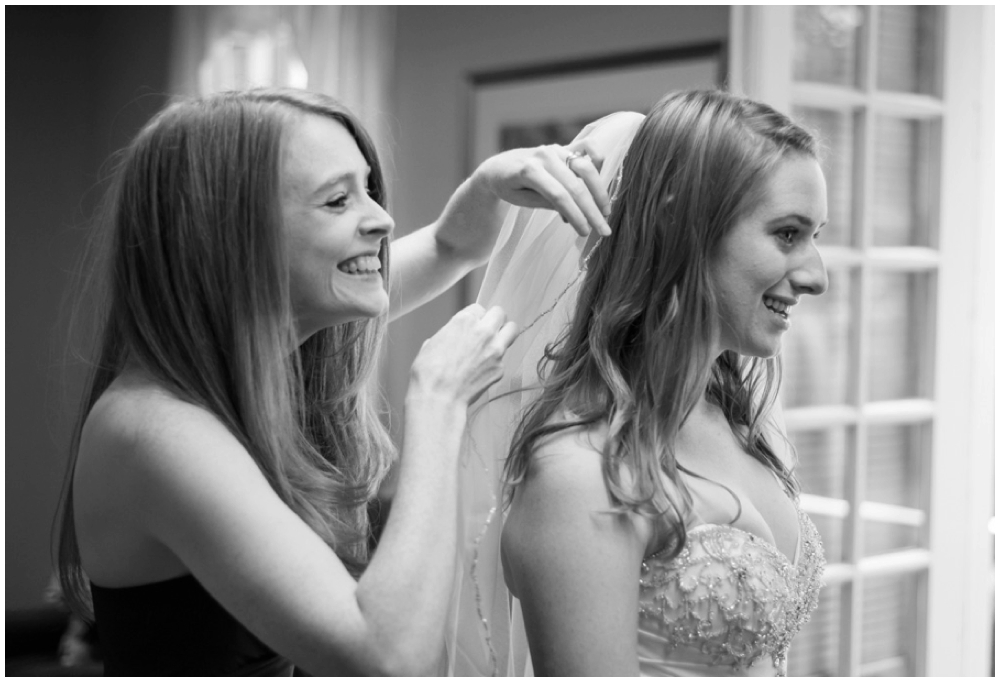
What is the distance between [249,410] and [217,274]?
16cm

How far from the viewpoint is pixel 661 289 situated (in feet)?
3.93

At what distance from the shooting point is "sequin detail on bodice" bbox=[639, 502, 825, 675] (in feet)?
3.78

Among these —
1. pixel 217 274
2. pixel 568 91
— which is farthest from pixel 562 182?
pixel 568 91

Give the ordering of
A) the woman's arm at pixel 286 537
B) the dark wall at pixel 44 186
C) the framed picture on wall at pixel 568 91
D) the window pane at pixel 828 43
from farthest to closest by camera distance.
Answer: the dark wall at pixel 44 186 < the framed picture on wall at pixel 568 91 < the window pane at pixel 828 43 < the woman's arm at pixel 286 537

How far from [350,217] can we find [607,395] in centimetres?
38

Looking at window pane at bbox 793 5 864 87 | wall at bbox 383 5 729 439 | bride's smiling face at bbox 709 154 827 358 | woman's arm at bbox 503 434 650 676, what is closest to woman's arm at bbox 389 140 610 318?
bride's smiling face at bbox 709 154 827 358

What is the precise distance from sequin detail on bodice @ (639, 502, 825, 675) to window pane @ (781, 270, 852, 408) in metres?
1.52

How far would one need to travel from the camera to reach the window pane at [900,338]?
8.82 feet

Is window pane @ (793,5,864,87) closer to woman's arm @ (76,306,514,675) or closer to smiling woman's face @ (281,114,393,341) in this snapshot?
smiling woman's face @ (281,114,393,341)

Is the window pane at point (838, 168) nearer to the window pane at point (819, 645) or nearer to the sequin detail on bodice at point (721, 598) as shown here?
the window pane at point (819, 645)

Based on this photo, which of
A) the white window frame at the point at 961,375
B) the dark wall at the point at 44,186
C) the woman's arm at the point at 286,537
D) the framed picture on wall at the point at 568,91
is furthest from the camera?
→ the dark wall at the point at 44,186

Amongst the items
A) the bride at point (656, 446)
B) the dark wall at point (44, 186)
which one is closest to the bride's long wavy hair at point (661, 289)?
the bride at point (656, 446)

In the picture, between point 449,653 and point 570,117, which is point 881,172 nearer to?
point 570,117

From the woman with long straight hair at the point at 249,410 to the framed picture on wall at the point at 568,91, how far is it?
6.92 ft
